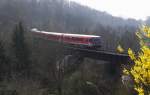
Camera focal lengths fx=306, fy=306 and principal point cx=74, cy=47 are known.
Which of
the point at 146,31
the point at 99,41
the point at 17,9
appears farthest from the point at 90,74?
the point at 17,9

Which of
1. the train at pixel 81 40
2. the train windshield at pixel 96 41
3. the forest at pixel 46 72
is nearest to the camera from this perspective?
the forest at pixel 46 72

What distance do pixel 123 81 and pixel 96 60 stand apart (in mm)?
9604

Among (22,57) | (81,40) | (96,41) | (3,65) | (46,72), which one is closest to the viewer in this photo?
(96,41)

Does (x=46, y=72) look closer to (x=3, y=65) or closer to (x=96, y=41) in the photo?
(x=3, y=65)

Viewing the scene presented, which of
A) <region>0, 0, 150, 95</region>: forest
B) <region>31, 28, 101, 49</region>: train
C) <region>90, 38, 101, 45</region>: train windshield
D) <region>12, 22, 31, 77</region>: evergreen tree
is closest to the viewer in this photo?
<region>0, 0, 150, 95</region>: forest

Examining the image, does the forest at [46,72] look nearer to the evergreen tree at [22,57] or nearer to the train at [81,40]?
the evergreen tree at [22,57]

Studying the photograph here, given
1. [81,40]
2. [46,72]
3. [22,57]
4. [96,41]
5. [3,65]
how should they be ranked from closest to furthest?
[96,41], [81,40], [3,65], [22,57], [46,72]

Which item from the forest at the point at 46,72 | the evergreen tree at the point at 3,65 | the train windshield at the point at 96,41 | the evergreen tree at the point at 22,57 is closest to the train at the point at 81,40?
the train windshield at the point at 96,41

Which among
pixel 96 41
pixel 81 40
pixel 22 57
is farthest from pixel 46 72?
pixel 96 41

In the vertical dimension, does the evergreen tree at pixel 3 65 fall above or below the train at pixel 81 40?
below

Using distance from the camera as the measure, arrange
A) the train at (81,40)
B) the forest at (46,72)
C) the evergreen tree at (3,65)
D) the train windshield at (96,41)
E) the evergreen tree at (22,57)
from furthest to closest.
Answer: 1. the evergreen tree at (22,57)
2. the evergreen tree at (3,65)
3. the train windshield at (96,41)
4. the train at (81,40)
5. the forest at (46,72)

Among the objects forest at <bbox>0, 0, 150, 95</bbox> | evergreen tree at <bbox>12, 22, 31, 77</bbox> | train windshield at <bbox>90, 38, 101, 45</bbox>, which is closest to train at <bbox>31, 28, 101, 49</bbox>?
train windshield at <bbox>90, 38, 101, 45</bbox>

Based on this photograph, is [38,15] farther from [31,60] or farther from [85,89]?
[85,89]

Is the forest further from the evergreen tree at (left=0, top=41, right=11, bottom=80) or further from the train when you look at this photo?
the train
